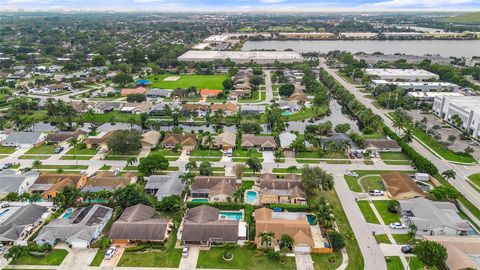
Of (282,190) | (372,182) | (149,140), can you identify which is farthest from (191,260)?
(149,140)

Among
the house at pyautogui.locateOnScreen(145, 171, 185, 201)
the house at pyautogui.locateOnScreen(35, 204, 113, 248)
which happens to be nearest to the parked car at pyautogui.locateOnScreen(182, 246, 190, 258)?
the house at pyautogui.locateOnScreen(35, 204, 113, 248)

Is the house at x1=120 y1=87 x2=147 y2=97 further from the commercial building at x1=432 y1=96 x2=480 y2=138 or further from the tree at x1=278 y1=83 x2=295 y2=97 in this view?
the commercial building at x1=432 y1=96 x2=480 y2=138

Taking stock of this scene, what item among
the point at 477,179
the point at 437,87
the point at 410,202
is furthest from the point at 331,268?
the point at 437,87

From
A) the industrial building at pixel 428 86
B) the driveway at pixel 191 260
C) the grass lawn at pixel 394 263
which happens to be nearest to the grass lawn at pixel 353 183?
the grass lawn at pixel 394 263

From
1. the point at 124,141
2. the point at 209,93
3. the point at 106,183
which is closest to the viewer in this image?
the point at 106,183

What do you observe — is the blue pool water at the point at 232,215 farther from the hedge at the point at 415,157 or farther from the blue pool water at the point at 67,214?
the hedge at the point at 415,157

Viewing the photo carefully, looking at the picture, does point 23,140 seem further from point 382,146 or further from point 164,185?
point 382,146

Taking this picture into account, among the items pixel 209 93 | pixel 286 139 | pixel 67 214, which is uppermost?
pixel 209 93
